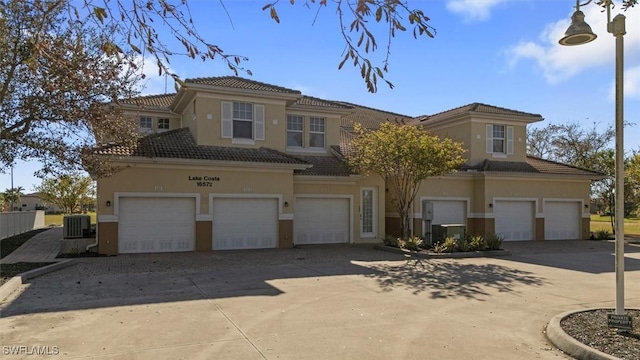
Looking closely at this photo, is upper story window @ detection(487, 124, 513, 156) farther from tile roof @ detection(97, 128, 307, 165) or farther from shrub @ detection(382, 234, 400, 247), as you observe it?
tile roof @ detection(97, 128, 307, 165)

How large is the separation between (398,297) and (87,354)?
235 inches

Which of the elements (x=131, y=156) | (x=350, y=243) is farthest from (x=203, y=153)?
(x=350, y=243)

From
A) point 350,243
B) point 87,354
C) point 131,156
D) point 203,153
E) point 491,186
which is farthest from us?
point 491,186

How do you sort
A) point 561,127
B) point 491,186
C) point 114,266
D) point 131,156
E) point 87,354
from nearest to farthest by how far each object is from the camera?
point 87,354 → point 114,266 → point 131,156 → point 491,186 → point 561,127

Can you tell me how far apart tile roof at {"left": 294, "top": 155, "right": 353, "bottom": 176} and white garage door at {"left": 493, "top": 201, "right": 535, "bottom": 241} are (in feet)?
26.8

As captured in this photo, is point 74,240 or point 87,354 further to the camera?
point 74,240

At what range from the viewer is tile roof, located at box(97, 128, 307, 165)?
17328mm

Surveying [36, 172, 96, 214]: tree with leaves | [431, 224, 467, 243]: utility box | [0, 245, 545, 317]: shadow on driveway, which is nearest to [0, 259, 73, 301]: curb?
[0, 245, 545, 317]: shadow on driveway

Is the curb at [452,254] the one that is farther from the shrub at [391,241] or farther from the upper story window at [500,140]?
the upper story window at [500,140]

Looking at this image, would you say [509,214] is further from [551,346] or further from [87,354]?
[87,354]

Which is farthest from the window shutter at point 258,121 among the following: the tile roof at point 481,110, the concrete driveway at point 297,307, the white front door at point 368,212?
the tile roof at point 481,110

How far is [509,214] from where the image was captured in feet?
80.0

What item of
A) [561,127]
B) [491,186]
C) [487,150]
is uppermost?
[561,127]

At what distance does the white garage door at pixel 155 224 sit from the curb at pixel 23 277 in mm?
Result: 2411
